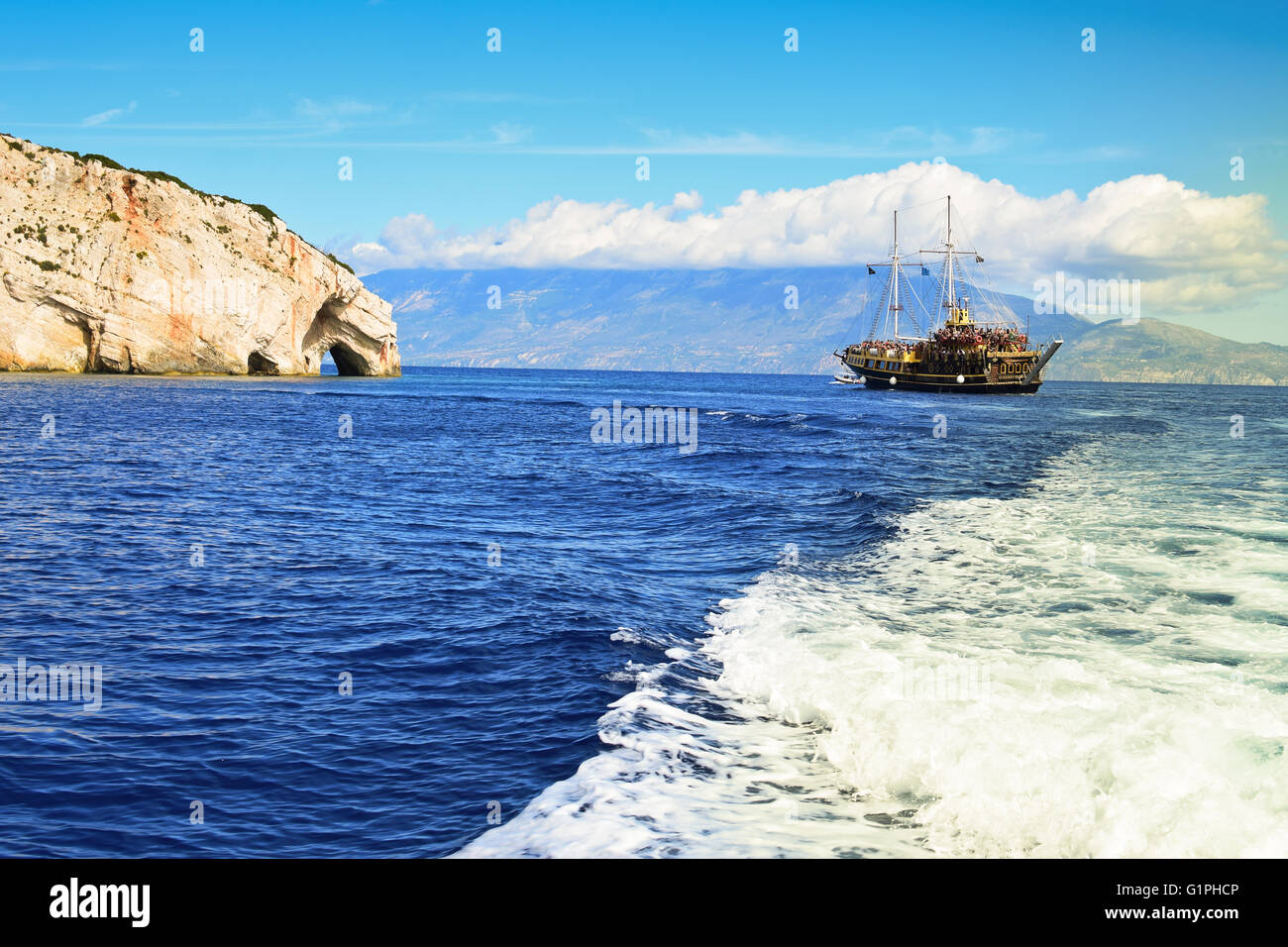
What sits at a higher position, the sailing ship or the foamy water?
the sailing ship

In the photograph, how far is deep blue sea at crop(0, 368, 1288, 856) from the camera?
7.19 meters

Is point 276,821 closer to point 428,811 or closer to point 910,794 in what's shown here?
point 428,811

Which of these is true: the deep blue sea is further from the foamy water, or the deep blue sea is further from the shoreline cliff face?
the shoreline cliff face

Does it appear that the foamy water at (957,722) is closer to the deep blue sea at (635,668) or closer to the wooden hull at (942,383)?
the deep blue sea at (635,668)

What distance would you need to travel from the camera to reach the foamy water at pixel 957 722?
7023 millimetres

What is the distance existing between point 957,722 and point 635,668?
Result: 409cm

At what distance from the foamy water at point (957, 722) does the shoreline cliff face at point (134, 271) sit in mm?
73520

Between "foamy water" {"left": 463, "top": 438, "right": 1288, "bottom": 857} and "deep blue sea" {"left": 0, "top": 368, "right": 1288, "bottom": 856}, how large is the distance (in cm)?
5

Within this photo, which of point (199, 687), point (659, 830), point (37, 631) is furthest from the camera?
point (37, 631)

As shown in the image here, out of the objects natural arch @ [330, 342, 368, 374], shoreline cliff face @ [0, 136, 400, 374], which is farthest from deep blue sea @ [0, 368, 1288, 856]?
natural arch @ [330, 342, 368, 374]

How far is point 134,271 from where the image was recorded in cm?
7269

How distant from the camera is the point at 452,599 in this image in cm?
1426
